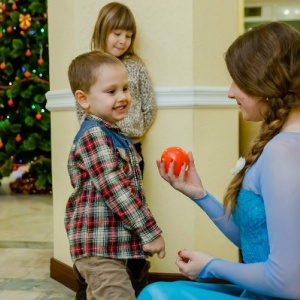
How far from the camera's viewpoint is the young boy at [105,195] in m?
1.99

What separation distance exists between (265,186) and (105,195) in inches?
37.4

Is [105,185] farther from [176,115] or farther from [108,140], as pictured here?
[176,115]

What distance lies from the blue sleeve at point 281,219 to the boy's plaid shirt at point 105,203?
859mm

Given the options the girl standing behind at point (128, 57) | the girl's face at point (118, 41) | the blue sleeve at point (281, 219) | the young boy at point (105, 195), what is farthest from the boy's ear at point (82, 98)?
the blue sleeve at point (281, 219)

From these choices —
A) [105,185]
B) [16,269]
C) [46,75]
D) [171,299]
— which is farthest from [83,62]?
[46,75]

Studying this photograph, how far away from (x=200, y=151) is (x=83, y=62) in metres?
1.05

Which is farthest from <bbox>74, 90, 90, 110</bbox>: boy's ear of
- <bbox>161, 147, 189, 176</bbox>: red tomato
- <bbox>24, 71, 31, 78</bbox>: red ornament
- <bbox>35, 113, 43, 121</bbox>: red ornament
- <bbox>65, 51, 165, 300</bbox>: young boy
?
<bbox>24, 71, 31, 78</bbox>: red ornament

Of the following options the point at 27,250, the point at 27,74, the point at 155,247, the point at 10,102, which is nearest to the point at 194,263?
the point at 155,247

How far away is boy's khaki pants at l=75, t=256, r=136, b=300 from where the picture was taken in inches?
78.4

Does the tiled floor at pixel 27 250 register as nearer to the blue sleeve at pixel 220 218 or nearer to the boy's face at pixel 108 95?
the boy's face at pixel 108 95

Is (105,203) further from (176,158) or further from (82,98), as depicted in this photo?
(176,158)

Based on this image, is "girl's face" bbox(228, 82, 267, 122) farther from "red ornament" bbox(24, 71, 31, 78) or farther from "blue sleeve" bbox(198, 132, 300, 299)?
"red ornament" bbox(24, 71, 31, 78)

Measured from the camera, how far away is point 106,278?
2.02 m

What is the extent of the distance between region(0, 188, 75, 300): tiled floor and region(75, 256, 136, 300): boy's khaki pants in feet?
3.32
